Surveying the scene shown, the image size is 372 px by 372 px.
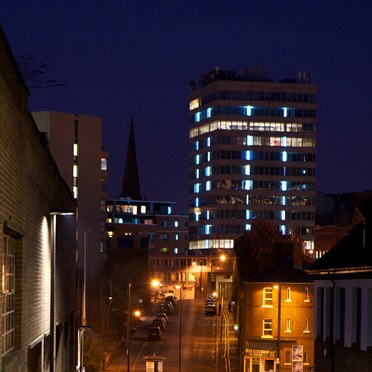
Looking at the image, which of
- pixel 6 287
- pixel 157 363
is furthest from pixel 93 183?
pixel 6 287

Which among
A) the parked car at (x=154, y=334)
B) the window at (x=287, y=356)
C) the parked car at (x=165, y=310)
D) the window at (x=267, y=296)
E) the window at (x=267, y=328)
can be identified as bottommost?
the parked car at (x=165, y=310)

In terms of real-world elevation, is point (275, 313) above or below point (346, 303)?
below

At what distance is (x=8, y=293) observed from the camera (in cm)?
2358

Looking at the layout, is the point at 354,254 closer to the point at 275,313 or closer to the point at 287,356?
the point at 287,356

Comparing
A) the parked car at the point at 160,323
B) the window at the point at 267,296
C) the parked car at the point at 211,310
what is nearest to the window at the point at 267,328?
the window at the point at 267,296

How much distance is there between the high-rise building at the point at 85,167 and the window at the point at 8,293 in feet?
325

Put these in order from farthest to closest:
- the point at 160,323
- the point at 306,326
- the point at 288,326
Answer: the point at 160,323, the point at 288,326, the point at 306,326

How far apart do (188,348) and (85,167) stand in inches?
1687

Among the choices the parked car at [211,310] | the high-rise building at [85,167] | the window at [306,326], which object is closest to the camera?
the window at [306,326]

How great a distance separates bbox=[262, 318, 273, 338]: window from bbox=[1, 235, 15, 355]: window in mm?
59027

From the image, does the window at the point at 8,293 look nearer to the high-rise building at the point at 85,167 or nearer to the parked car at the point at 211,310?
the high-rise building at the point at 85,167

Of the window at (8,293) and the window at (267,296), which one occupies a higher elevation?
A: the window at (8,293)

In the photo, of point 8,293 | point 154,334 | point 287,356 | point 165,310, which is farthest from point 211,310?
point 8,293

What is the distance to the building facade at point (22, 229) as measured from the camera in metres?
20.7
